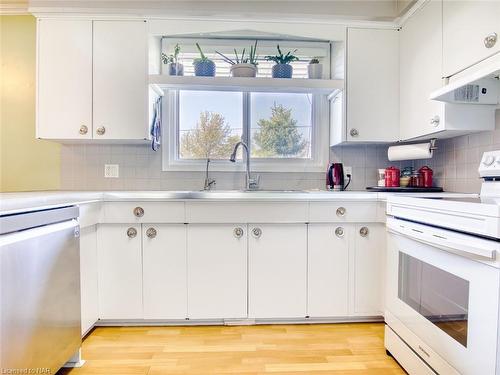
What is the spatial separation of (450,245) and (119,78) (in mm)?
2077

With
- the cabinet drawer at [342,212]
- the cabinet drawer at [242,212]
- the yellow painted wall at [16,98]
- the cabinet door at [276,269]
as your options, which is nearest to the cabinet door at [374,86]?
the cabinet drawer at [342,212]

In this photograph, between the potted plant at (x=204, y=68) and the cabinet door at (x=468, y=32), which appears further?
the potted plant at (x=204, y=68)

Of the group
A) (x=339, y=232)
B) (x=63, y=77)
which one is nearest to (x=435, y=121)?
(x=339, y=232)

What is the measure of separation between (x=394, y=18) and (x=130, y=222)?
2220 millimetres

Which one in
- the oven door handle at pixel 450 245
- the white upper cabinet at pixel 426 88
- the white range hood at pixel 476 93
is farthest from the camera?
the white upper cabinet at pixel 426 88

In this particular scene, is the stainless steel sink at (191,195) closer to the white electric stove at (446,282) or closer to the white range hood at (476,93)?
the white electric stove at (446,282)

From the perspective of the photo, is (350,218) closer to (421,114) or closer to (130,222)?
(421,114)

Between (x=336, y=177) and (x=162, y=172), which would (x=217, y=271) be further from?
(x=336, y=177)

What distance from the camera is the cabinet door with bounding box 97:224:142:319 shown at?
1.80 m

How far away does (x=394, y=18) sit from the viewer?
207 cm

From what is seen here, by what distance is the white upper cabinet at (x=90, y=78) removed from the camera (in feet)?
6.52

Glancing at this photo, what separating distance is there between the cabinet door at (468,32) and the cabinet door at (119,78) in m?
1.83

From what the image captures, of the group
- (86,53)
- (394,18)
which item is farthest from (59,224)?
(394,18)

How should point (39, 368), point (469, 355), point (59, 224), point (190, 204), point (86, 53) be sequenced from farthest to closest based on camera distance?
point (86, 53) < point (190, 204) < point (59, 224) < point (39, 368) < point (469, 355)
